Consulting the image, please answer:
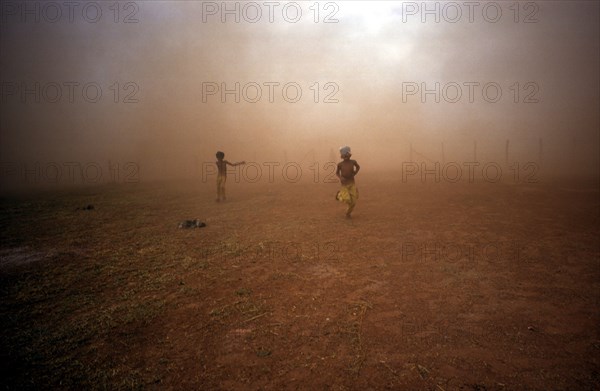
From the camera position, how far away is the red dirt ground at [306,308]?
9.96 ft

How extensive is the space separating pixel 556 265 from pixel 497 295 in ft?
7.63

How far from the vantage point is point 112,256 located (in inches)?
266

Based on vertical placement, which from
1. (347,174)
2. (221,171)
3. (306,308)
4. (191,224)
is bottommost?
(306,308)

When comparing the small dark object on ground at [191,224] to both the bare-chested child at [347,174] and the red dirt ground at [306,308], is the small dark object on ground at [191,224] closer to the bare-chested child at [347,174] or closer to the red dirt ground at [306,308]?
the red dirt ground at [306,308]

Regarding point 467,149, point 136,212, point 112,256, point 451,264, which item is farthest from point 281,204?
point 467,149

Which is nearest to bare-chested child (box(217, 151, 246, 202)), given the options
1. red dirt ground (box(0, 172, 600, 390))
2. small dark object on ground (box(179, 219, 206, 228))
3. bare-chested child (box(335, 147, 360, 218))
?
small dark object on ground (box(179, 219, 206, 228))

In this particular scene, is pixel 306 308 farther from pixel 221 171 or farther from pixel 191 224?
pixel 221 171

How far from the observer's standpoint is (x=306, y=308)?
4344 millimetres

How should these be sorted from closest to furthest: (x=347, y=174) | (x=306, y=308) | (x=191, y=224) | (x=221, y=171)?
(x=306, y=308) < (x=191, y=224) < (x=347, y=174) < (x=221, y=171)

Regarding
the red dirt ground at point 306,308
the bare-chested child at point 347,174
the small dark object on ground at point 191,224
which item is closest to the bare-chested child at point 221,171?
the small dark object on ground at point 191,224

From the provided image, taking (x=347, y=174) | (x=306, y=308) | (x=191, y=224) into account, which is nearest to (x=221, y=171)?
(x=191, y=224)

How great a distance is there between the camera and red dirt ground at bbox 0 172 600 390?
9.96 feet

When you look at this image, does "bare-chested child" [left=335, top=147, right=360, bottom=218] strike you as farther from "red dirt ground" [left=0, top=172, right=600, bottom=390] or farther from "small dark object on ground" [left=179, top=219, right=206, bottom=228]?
"small dark object on ground" [left=179, top=219, right=206, bottom=228]

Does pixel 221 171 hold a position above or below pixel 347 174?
above
